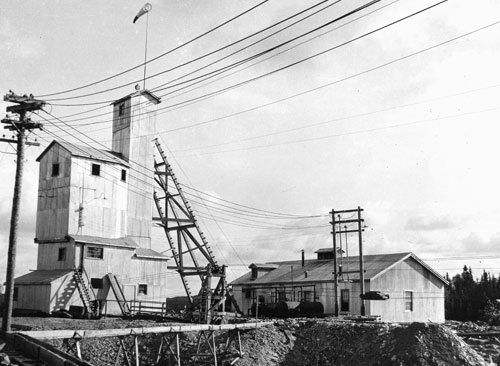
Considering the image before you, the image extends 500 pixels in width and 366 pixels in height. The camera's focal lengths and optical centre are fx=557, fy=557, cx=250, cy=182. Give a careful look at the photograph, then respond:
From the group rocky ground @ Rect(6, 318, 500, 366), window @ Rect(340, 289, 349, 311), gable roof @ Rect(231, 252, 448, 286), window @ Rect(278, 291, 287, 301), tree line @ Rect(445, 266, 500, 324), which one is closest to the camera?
rocky ground @ Rect(6, 318, 500, 366)

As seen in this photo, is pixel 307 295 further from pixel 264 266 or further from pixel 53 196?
pixel 53 196

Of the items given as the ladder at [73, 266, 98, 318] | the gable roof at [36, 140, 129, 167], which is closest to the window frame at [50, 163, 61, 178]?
the gable roof at [36, 140, 129, 167]

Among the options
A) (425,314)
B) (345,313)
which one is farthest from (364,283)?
(425,314)

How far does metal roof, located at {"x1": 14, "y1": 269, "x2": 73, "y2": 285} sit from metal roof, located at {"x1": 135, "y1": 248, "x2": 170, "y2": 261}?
619cm

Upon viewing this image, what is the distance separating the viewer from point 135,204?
47.7 meters

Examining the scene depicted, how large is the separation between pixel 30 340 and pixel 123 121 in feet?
104

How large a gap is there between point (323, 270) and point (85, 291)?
904 inches

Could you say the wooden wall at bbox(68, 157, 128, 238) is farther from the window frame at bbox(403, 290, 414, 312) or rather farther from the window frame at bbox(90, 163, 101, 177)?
the window frame at bbox(403, 290, 414, 312)

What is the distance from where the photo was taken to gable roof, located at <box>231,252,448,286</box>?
49.0 m

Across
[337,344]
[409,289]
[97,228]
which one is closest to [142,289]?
[97,228]

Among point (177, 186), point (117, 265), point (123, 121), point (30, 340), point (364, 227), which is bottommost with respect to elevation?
point (30, 340)

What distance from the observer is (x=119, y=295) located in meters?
41.2

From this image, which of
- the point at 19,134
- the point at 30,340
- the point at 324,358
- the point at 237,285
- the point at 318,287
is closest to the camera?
the point at 30,340

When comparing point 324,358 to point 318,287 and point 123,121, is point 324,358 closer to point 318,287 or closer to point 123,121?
point 318,287
